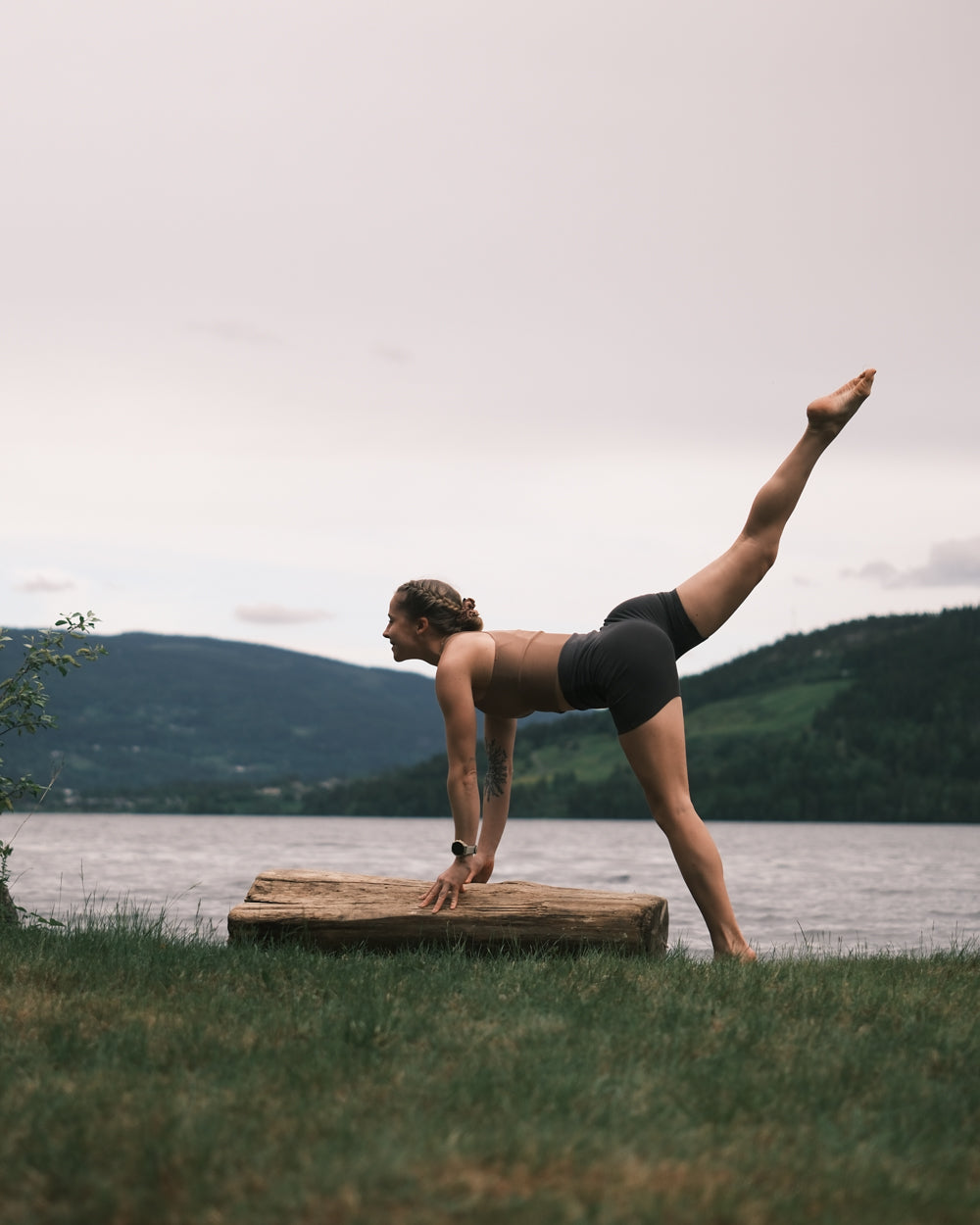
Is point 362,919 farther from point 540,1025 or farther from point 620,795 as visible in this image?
point 620,795

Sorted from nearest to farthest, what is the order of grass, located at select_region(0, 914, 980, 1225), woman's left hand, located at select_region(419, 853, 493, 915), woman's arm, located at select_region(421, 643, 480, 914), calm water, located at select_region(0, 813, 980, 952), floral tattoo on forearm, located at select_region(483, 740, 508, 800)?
grass, located at select_region(0, 914, 980, 1225), woman's arm, located at select_region(421, 643, 480, 914), woman's left hand, located at select_region(419, 853, 493, 915), floral tattoo on forearm, located at select_region(483, 740, 508, 800), calm water, located at select_region(0, 813, 980, 952)

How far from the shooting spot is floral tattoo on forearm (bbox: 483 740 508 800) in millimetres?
8031

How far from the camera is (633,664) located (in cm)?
710

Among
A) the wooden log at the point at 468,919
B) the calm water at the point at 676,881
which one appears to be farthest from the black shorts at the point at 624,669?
the calm water at the point at 676,881

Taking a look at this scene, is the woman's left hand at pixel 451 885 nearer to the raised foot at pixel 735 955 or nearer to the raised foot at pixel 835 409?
the raised foot at pixel 735 955

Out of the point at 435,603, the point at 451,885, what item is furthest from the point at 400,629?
the point at 451,885

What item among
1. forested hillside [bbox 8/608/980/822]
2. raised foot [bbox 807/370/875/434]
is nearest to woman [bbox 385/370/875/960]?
raised foot [bbox 807/370/875/434]

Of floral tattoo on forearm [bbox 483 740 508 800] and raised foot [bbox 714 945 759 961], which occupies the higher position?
floral tattoo on forearm [bbox 483 740 508 800]

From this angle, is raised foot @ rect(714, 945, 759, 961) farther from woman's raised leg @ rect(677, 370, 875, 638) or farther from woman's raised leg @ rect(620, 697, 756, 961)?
woman's raised leg @ rect(677, 370, 875, 638)

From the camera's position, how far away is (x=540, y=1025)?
5.25 meters

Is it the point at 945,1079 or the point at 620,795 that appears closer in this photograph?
the point at 945,1079

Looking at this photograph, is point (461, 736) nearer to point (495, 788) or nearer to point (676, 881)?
point (495, 788)

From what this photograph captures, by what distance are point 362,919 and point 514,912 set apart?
1.01m

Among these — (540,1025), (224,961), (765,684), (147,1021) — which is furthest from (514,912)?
(765,684)
